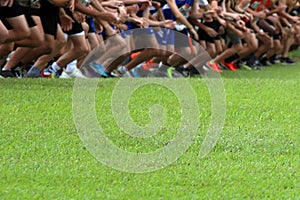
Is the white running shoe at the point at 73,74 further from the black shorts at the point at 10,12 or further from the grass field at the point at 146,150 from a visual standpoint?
the black shorts at the point at 10,12

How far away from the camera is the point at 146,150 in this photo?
6.71 m

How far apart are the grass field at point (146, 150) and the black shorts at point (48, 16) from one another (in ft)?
3.50

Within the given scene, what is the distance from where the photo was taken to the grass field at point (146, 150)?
18.0 ft

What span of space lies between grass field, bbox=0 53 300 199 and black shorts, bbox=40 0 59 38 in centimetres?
107

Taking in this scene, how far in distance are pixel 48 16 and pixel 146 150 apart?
4612 millimetres

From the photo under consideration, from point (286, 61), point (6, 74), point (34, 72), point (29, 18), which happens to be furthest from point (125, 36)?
point (286, 61)

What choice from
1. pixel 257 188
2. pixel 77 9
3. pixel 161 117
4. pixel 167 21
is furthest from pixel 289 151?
pixel 167 21

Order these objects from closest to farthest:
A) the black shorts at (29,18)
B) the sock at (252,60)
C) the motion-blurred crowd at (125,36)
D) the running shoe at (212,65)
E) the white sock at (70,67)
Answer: the black shorts at (29,18) < the motion-blurred crowd at (125,36) < the white sock at (70,67) < the running shoe at (212,65) < the sock at (252,60)

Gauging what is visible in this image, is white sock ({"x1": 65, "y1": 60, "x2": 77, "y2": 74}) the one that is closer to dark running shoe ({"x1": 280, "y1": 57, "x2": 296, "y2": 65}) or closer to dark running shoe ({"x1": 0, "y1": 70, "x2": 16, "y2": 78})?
dark running shoe ({"x1": 0, "y1": 70, "x2": 16, "y2": 78})

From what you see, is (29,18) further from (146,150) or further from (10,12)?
(146,150)

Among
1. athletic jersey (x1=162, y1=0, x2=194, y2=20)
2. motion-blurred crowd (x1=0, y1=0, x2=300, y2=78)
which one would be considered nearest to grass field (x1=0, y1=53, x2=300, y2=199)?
motion-blurred crowd (x1=0, y1=0, x2=300, y2=78)

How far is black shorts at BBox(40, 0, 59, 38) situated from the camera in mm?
10914

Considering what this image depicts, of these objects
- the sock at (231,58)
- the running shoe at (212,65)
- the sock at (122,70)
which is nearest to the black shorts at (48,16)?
the sock at (122,70)

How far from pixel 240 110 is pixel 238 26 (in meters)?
7.13
